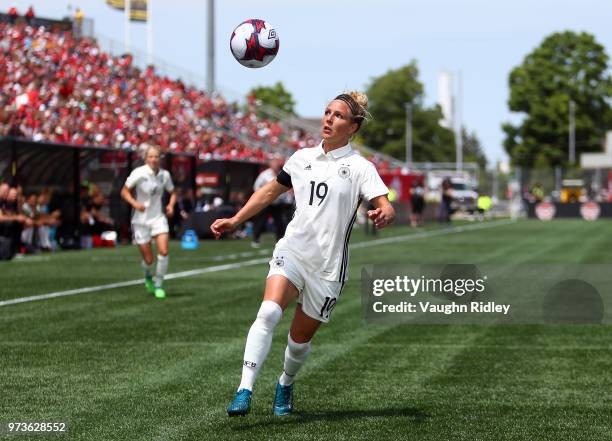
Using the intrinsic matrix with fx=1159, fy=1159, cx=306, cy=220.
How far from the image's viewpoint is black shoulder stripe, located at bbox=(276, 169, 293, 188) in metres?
7.39

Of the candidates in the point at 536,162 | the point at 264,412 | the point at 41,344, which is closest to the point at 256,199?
the point at 264,412

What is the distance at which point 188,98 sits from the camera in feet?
161

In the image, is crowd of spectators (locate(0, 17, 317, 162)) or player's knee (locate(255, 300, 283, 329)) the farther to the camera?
crowd of spectators (locate(0, 17, 317, 162))

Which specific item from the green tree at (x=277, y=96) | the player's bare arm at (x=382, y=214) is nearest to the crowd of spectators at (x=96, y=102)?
the player's bare arm at (x=382, y=214)

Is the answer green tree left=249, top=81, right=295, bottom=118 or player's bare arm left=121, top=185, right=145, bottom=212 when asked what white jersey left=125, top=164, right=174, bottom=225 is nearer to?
player's bare arm left=121, top=185, right=145, bottom=212

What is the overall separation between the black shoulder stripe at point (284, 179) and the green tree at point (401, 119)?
116971mm

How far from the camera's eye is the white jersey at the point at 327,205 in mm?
7207

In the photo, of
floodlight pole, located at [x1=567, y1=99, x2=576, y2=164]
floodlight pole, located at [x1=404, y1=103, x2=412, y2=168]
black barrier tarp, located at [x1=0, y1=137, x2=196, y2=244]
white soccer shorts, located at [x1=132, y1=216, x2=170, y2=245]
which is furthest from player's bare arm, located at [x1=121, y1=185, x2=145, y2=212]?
floodlight pole, located at [x1=404, y1=103, x2=412, y2=168]

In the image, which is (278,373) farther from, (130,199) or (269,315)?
(130,199)

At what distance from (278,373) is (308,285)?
2.50m

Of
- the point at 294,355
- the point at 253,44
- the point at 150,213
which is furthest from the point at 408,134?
the point at 294,355

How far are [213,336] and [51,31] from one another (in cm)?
3391

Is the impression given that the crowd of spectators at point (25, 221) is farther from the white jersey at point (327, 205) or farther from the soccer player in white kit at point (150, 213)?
the white jersey at point (327, 205)

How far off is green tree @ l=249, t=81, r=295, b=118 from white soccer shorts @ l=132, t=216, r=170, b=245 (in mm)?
87366
